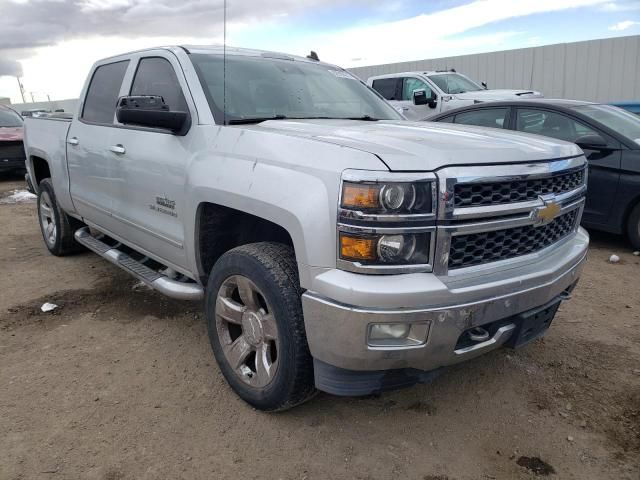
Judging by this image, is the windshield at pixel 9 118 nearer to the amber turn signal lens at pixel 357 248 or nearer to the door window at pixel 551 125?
the door window at pixel 551 125

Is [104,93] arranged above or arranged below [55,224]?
above

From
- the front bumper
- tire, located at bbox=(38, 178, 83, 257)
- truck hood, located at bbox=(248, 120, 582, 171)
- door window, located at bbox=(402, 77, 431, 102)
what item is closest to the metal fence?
door window, located at bbox=(402, 77, 431, 102)

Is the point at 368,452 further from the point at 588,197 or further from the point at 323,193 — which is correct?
the point at 588,197

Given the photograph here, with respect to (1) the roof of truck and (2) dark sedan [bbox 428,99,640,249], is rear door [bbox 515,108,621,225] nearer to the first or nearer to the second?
(2) dark sedan [bbox 428,99,640,249]

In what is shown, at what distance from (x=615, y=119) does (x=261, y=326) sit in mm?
5061

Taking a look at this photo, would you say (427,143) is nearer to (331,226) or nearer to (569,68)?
(331,226)

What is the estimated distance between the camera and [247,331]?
2.75 metres

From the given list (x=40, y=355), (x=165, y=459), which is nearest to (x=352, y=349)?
(x=165, y=459)

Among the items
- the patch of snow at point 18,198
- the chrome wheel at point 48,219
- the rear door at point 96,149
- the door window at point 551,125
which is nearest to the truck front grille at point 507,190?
the rear door at point 96,149

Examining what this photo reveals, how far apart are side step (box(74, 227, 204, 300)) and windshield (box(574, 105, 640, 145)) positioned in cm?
469

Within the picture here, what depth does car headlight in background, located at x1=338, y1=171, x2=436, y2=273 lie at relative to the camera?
2.09 m

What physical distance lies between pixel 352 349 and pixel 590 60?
1445 centimetres

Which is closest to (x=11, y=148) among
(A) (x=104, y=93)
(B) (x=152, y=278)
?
(A) (x=104, y=93)

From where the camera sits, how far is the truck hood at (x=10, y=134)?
11531mm
